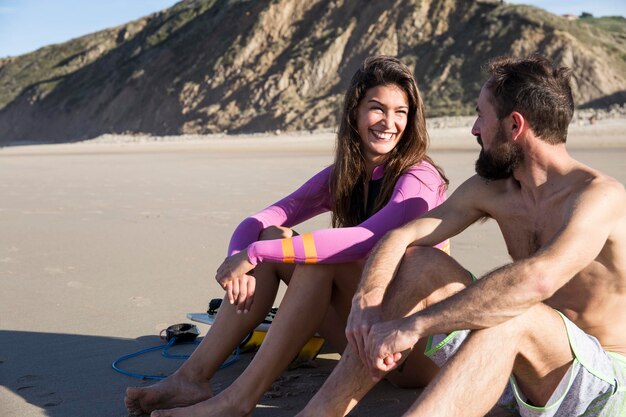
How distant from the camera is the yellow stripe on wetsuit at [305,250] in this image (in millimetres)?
3096

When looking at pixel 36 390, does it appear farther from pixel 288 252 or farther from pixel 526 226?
pixel 526 226

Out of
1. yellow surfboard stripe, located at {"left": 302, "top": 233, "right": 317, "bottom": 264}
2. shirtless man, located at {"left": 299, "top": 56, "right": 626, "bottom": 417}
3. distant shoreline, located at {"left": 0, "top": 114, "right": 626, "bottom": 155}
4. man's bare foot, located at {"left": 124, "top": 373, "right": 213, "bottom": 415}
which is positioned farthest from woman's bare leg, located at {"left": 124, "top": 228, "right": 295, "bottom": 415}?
distant shoreline, located at {"left": 0, "top": 114, "right": 626, "bottom": 155}

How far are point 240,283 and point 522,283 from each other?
127 centimetres

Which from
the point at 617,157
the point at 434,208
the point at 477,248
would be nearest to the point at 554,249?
the point at 434,208

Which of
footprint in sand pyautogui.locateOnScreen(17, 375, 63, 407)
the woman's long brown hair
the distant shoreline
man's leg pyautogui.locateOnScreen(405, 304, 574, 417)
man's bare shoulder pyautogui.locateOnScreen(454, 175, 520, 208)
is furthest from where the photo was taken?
the distant shoreline

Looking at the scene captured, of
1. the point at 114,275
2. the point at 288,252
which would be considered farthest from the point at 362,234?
the point at 114,275

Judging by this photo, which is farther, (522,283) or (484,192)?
(484,192)

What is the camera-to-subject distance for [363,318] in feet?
8.75

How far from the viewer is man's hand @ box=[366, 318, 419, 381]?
250 cm

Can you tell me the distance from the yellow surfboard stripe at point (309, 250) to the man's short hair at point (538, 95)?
0.87m

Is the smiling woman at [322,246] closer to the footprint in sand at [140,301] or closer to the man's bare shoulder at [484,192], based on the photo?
the man's bare shoulder at [484,192]

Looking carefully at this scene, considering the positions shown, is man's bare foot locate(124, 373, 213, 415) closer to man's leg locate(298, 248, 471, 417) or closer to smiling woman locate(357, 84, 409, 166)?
man's leg locate(298, 248, 471, 417)

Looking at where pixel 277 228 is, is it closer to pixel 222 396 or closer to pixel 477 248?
pixel 222 396

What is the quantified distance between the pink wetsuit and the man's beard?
0.44 meters
